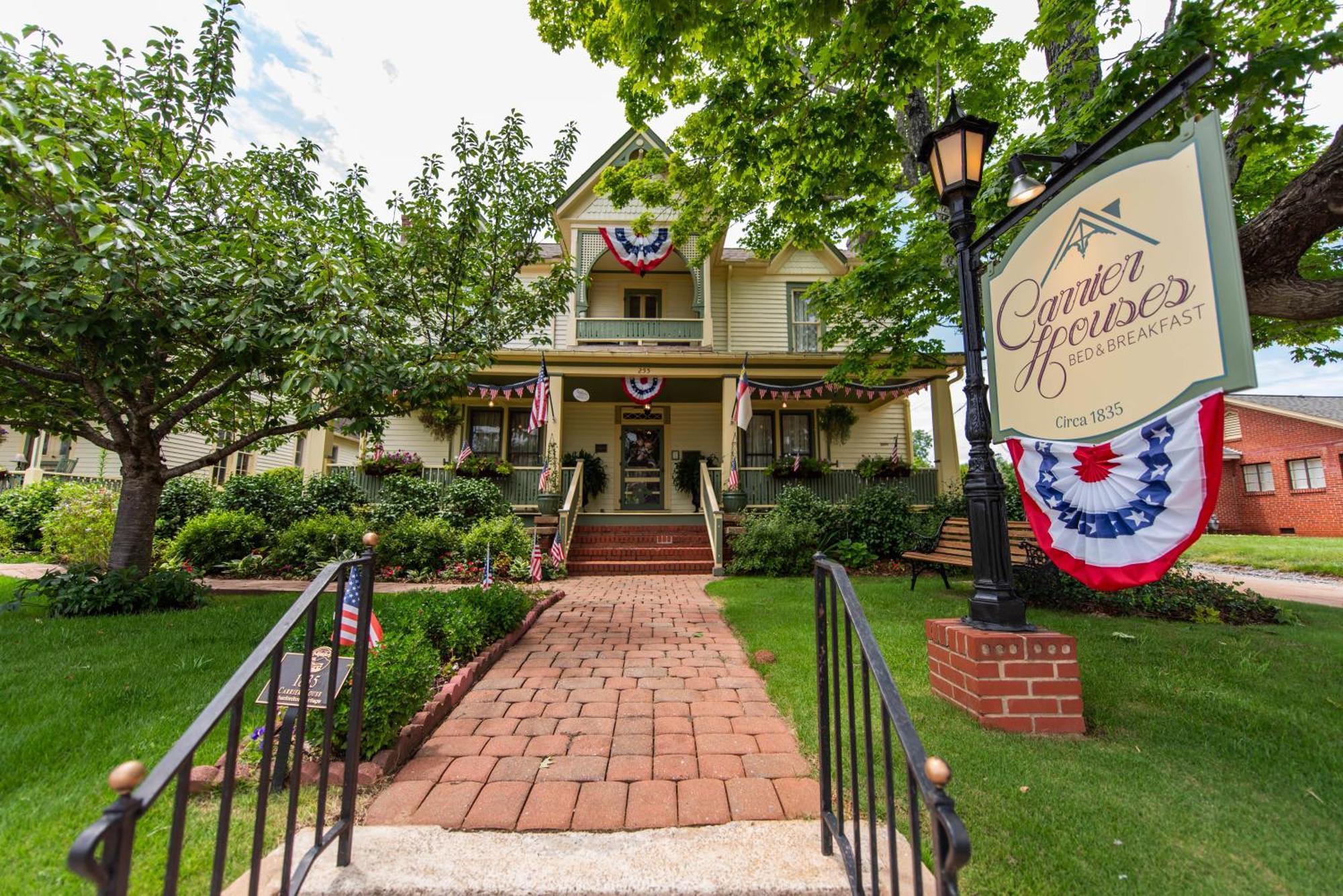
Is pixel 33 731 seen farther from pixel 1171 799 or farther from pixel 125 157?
pixel 1171 799

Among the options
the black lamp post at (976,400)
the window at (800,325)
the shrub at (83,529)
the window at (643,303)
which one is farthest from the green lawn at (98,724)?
the window at (800,325)

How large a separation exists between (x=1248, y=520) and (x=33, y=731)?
1166 inches

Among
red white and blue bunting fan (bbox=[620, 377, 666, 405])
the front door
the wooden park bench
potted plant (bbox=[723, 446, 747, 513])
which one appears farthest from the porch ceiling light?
the front door

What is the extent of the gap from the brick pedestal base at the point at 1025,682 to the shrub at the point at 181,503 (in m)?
12.4

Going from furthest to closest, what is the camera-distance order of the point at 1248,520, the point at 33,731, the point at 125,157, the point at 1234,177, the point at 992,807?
the point at 1248,520 < the point at 1234,177 < the point at 125,157 < the point at 33,731 < the point at 992,807

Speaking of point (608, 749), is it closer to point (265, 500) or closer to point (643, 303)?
point (265, 500)

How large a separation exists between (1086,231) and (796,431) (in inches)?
443

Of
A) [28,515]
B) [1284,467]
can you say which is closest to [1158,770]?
[28,515]

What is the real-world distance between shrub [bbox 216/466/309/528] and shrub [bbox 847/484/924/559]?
10096mm

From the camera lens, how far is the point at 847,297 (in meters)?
7.78

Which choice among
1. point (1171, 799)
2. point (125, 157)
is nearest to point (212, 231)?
point (125, 157)

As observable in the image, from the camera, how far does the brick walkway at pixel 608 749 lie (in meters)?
2.19

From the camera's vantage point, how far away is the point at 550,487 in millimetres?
10250

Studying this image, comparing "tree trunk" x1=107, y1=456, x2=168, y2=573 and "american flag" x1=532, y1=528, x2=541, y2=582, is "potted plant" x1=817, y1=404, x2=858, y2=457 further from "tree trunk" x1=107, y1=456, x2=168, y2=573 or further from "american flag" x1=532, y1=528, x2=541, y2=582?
"tree trunk" x1=107, y1=456, x2=168, y2=573
